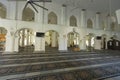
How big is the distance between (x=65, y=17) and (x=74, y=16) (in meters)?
1.62

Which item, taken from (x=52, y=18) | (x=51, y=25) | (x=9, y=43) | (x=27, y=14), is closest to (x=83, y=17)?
(x=52, y=18)

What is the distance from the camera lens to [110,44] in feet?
65.5

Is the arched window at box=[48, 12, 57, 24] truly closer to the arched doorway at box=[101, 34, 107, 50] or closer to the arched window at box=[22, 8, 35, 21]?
the arched window at box=[22, 8, 35, 21]

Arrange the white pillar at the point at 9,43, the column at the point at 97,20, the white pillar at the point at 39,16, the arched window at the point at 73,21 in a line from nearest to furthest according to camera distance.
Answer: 1. the white pillar at the point at 9,43
2. the white pillar at the point at 39,16
3. the arched window at the point at 73,21
4. the column at the point at 97,20

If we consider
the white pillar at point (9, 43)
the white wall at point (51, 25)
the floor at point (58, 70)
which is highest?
the white wall at point (51, 25)

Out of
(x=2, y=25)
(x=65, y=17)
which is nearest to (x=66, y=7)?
(x=65, y=17)

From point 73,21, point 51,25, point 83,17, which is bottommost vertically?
point 51,25

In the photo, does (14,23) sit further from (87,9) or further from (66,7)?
(87,9)

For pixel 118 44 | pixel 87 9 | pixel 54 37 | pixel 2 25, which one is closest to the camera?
pixel 2 25

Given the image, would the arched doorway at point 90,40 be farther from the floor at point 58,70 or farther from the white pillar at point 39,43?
the floor at point 58,70

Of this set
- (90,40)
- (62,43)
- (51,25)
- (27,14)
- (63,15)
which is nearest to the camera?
(51,25)

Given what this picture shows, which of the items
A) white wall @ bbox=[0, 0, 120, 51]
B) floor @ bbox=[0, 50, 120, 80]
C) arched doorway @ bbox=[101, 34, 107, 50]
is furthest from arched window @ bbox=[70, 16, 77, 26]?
floor @ bbox=[0, 50, 120, 80]

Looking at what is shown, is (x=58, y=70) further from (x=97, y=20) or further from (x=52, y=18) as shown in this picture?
(x=97, y=20)

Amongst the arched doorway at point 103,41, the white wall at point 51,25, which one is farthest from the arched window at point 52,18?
the arched doorway at point 103,41
